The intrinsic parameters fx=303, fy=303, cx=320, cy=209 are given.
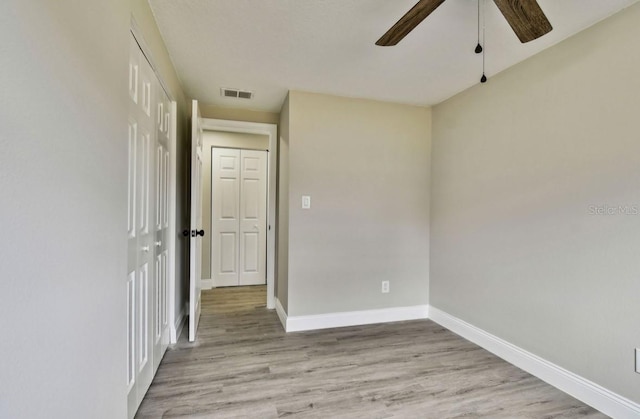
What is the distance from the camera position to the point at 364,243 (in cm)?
309

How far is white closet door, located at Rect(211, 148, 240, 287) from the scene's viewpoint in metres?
4.47

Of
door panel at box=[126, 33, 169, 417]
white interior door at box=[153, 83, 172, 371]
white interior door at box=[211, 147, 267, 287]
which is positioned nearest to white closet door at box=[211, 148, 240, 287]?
white interior door at box=[211, 147, 267, 287]

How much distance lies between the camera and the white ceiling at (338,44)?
1697 mm

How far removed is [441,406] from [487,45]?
91.8 inches

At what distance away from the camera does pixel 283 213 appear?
3150 millimetres

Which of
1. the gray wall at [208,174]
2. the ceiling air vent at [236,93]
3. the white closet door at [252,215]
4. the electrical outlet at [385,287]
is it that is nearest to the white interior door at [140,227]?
the ceiling air vent at [236,93]

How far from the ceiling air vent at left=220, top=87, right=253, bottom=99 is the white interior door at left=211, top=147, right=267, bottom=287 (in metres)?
1.60

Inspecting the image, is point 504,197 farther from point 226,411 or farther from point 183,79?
point 183,79

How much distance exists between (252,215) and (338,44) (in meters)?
3.08

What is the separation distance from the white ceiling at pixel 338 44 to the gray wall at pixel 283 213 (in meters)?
0.42

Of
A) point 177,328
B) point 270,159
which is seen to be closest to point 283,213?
point 270,159

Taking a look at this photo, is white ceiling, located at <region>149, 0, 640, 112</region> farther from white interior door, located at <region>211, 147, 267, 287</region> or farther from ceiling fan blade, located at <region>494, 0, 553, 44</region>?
white interior door, located at <region>211, 147, 267, 287</region>

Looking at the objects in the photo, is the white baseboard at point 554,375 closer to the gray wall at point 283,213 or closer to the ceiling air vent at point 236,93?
the gray wall at point 283,213

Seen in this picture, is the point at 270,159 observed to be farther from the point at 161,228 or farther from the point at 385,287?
the point at 385,287
